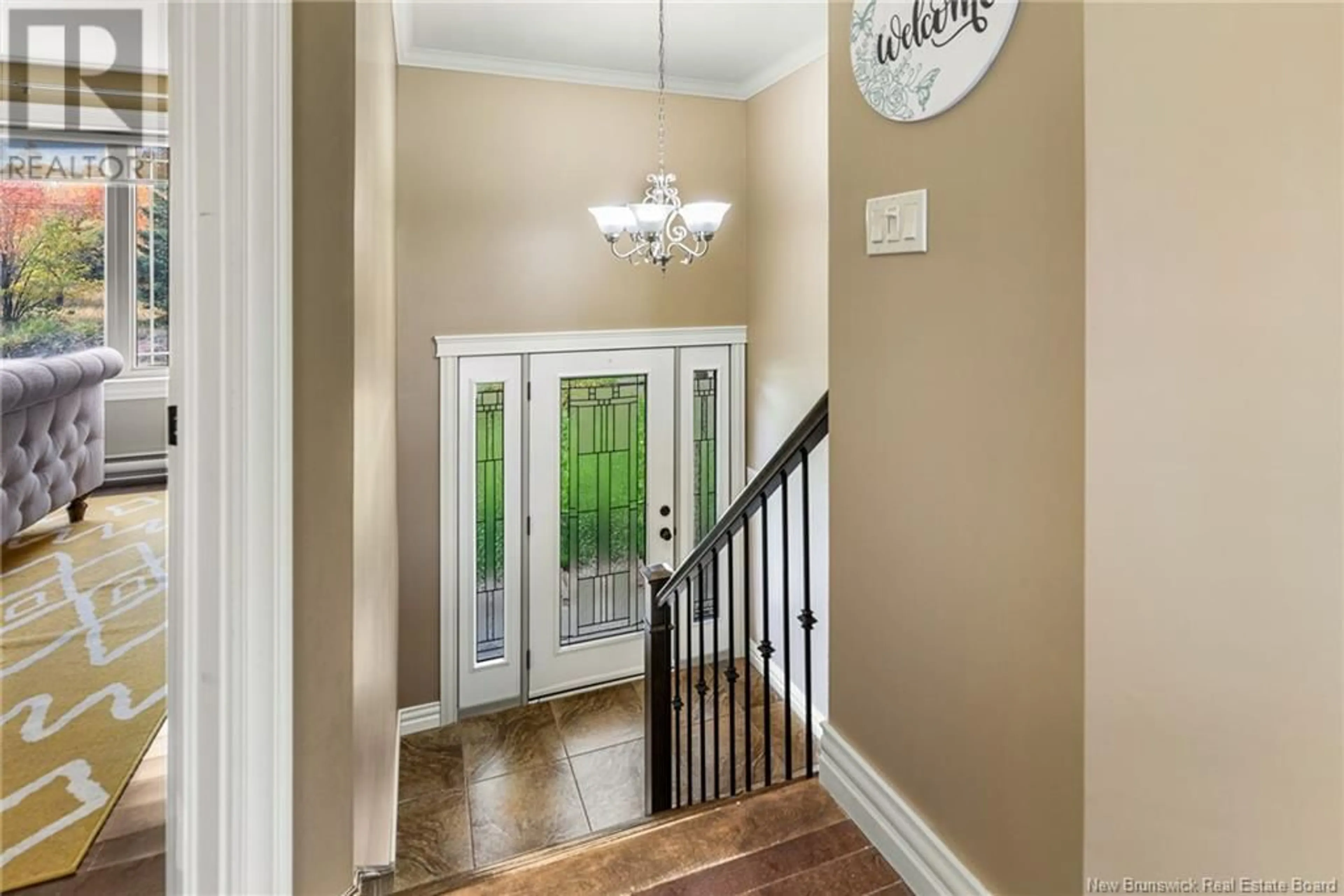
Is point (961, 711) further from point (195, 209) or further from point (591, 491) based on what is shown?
point (591, 491)

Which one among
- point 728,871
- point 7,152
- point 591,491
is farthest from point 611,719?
point 7,152

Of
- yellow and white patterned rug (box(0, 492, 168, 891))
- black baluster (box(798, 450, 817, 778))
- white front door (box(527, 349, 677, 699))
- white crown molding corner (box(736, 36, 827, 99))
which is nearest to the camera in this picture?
yellow and white patterned rug (box(0, 492, 168, 891))

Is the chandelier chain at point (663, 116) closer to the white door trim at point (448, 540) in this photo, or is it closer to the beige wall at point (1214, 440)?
the white door trim at point (448, 540)

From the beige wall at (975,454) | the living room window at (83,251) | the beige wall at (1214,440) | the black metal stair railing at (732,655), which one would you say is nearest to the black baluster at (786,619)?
the black metal stair railing at (732,655)

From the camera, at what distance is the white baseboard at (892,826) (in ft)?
4.66

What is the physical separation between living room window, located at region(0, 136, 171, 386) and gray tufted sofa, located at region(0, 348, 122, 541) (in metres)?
0.67

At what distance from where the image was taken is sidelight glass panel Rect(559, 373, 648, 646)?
4.37 metres

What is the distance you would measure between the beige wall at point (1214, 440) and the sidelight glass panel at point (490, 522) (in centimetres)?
344

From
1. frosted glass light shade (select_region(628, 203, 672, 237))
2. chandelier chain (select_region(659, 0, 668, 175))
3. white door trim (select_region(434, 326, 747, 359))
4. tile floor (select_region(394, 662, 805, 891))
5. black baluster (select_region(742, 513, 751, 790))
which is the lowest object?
tile floor (select_region(394, 662, 805, 891))

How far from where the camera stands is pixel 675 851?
155 cm

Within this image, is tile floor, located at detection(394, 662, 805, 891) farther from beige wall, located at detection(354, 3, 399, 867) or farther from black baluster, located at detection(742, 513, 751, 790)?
beige wall, located at detection(354, 3, 399, 867)

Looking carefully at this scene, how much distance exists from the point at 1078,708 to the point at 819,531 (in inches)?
104

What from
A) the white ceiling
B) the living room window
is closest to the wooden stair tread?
the white ceiling

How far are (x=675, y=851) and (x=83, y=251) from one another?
505 centimetres
